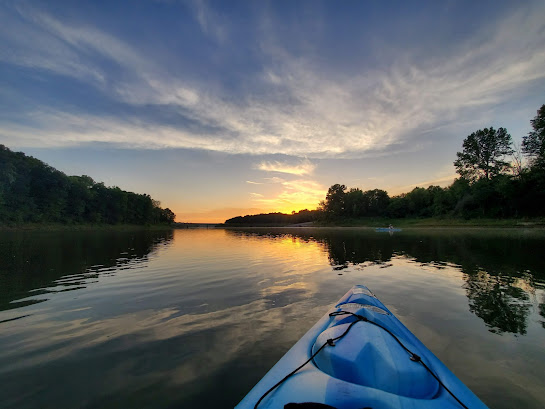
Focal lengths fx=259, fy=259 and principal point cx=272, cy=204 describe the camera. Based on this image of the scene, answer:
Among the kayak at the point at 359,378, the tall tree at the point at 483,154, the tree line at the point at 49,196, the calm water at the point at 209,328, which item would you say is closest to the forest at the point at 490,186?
the tall tree at the point at 483,154

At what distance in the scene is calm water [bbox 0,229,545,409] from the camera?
4312mm

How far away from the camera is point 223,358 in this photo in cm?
528

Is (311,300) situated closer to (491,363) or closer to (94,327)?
(491,363)

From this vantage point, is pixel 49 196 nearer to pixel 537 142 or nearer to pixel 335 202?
pixel 335 202

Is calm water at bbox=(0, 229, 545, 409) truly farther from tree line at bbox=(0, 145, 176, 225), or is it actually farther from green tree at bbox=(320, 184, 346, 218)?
green tree at bbox=(320, 184, 346, 218)

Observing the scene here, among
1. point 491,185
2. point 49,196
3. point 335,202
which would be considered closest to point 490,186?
point 491,185

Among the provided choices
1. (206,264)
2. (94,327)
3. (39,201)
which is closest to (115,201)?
(39,201)

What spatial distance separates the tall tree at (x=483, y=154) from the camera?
221 feet

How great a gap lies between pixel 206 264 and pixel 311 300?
9621 mm

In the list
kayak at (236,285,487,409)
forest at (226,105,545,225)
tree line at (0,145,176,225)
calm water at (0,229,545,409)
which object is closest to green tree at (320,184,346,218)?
forest at (226,105,545,225)

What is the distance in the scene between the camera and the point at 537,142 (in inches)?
2132

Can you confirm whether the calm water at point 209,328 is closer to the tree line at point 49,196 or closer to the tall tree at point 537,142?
the tall tree at point 537,142

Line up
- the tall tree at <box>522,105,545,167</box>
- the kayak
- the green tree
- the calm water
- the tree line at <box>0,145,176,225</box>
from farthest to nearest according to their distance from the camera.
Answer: the green tree
the tree line at <box>0,145,176,225</box>
the tall tree at <box>522,105,545,167</box>
the calm water
the kayak

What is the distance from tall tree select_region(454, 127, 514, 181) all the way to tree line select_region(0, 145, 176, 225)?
114m
